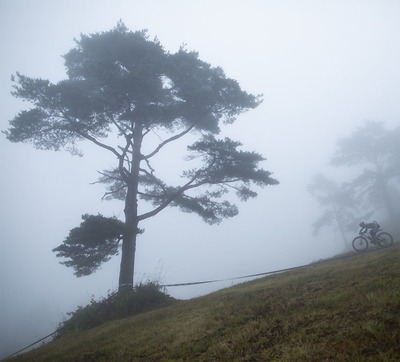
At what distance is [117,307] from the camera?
10156 millimetres

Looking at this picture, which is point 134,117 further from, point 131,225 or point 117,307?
point 117,307

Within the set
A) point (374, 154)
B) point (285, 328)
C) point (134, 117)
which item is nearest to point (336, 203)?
point (374, 154)

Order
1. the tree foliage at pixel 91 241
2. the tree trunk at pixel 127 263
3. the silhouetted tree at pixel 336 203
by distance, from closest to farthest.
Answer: the tree foliage at pixel 91 241 < the tree trunk at pixel 127 263 < the silhouetted tree at pixel 336 203

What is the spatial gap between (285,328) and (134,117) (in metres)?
11.3

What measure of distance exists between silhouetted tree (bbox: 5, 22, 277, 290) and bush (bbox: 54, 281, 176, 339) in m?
0.81

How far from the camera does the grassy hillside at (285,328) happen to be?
309cm

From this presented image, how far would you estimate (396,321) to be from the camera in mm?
3277

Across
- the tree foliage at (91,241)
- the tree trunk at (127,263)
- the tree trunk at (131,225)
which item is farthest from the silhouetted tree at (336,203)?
the tree foliage at (91,241)

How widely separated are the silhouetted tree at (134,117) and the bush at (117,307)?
0.81m

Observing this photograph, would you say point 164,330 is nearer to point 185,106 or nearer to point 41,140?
point 185,106

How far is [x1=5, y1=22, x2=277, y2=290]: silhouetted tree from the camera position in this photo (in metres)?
11.5

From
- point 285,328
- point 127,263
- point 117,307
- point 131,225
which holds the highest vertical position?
point 131,225

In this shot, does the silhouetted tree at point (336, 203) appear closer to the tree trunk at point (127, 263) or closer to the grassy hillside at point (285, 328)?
the tree trunk at point (127, 263)

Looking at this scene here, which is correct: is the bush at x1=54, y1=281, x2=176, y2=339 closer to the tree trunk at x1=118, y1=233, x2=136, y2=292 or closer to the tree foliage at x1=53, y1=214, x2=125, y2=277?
the tree trunk at x1=118, y1=233, x2=136, y2=292
